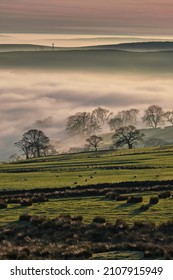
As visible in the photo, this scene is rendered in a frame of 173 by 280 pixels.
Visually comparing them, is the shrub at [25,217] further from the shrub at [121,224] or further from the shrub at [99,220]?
the shrub at [121,224]

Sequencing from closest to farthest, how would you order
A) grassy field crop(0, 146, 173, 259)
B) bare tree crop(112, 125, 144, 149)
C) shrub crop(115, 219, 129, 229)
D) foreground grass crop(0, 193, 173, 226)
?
1. grassy field crop(0, 146, 173, 259)
2. shrub crop(115, 219, 129, 229)
3. foreground grass crop(0, 193, 173, 226)
4. bare tree crop(112, 125, 144, 149)

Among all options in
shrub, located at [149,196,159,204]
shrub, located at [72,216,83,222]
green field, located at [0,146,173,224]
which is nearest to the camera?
shrub, located at [72,216,83,222]

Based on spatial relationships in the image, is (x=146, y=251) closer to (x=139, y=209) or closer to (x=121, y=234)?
(x=121, y=234)

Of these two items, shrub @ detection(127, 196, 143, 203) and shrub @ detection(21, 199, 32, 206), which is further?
shrub @ detection(21, 199, 32, 206)

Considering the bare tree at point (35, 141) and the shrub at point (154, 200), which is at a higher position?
the bare tree at point (35, 141)

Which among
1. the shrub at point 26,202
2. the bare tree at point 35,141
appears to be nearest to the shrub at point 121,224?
the shrub at point 26,202

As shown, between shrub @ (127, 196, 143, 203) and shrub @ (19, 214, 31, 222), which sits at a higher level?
shrub @ (127, 196, 143, 203)

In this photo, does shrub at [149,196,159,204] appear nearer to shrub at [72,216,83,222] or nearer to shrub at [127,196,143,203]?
shrub at [127,196,143,203]

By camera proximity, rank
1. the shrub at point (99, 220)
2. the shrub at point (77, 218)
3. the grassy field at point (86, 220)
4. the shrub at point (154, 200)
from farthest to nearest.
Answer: the shrub at point (154, 200) < the shrub at point (77, 218) < the shrub at point (99, 220) < the grassy field at point (86, 220)

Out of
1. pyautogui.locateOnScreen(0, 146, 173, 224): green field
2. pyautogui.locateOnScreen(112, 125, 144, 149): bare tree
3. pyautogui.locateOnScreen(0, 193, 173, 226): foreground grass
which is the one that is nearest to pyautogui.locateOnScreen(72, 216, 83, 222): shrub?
pyautogui.locateOnScreen(0, 193, 173, 226): foreground grass

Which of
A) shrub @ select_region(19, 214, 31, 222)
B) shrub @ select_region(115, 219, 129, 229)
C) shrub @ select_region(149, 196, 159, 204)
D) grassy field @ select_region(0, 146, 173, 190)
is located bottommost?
shrub @ select_region(115, 219, 129, 229)

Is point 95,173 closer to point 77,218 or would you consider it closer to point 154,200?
point 154,200

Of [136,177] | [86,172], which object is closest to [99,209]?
[136,177]
